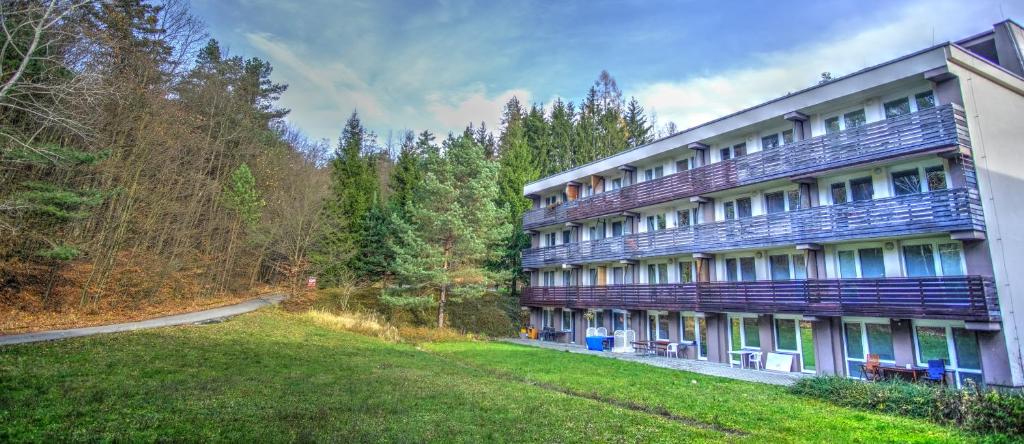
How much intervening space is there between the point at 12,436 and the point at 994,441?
50.8 feet

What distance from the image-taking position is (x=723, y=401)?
468 inches

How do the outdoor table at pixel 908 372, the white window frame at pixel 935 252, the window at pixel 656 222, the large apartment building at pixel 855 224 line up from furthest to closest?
the window at pixel 656 222 < the white window frame at pixel 935 252 < the outdoor table at pixel 908 372 < the large apartment building at pixel 855 224

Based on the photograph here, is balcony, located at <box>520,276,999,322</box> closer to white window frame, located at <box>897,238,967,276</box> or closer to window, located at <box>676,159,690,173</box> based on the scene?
white window frame, located at <box>897,238,967,276</box>

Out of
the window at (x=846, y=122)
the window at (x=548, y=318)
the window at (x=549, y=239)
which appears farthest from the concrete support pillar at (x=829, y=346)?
the window at (x=549, y=239)

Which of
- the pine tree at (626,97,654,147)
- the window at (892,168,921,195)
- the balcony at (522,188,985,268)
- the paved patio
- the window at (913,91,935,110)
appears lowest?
the paved patio

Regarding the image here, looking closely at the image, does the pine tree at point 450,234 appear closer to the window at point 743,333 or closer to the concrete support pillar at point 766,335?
the window at point 743,333

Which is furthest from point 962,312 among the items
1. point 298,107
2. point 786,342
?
point 298,107

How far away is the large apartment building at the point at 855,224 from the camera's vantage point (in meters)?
15.3

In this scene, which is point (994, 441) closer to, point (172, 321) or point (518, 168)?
point (172, 321)

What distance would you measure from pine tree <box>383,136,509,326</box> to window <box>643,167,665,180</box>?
10.4 meters

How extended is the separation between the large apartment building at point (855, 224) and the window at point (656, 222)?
3.7 inches

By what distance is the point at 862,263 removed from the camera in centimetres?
1838

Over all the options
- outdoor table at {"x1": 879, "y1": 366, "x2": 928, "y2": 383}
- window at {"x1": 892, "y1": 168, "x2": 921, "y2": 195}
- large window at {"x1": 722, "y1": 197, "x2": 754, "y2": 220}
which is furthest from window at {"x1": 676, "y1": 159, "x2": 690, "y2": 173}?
outdoor table at {"x1": 879, "y1": 366, "x2": 928, "y2": 383}

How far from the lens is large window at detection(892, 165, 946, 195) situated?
657 inches
